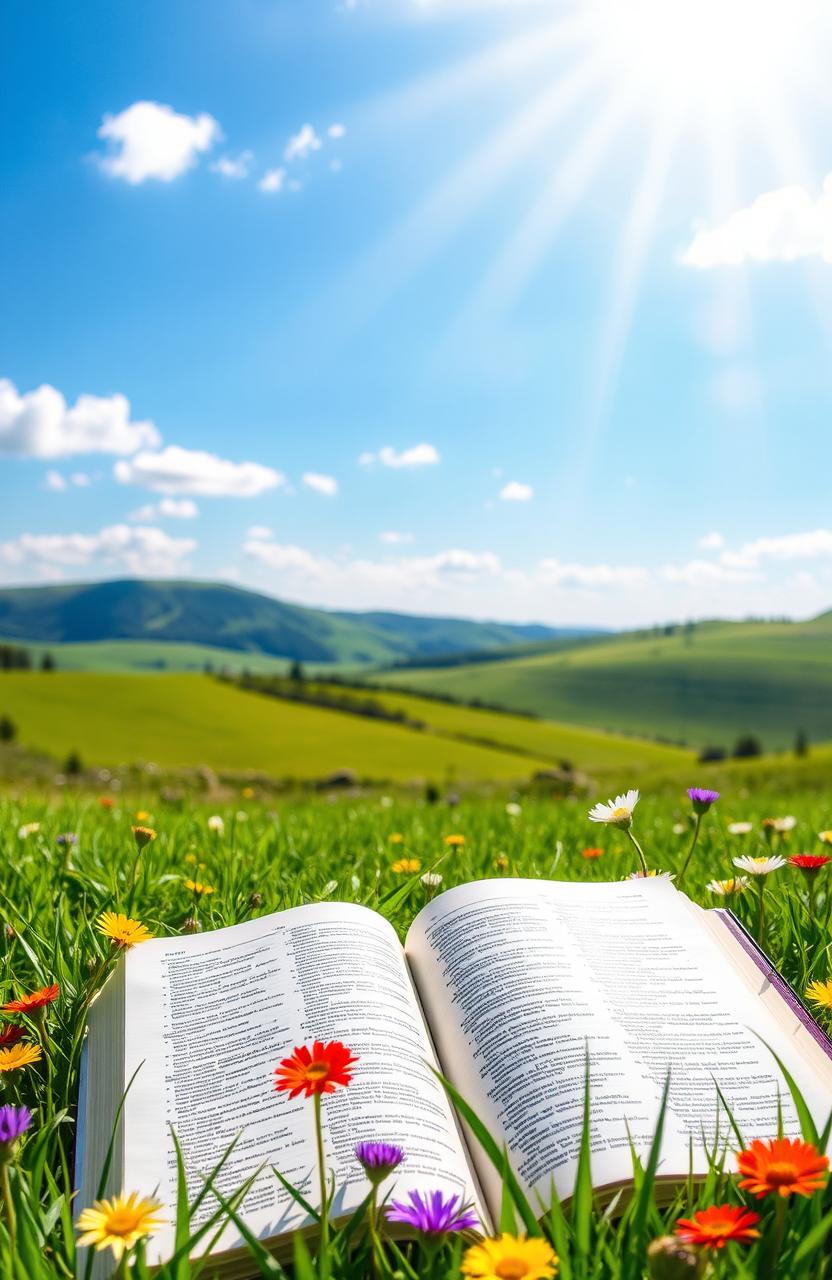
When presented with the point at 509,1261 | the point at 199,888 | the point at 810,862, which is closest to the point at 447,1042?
the point at 509,1261

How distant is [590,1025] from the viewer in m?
1.53

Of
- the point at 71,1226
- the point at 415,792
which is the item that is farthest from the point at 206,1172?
the point at 415,792

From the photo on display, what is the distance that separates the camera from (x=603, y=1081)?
1.39m

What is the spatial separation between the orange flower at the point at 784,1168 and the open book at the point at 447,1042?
22 cm

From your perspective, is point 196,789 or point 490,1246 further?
point 196,789

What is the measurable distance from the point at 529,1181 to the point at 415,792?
2132 centimetres

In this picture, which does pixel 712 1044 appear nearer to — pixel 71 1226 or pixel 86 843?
pixel 71 1226

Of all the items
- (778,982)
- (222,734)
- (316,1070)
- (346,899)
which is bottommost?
(222,734)

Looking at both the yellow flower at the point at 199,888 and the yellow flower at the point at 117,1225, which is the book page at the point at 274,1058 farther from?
the yellow flower at the point at 199,888

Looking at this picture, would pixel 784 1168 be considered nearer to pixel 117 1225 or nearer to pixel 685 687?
pixel 117 1225

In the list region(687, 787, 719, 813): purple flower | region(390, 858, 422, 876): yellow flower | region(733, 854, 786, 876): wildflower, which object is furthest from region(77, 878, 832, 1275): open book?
region(390, 858, 422, 876): yellow flower

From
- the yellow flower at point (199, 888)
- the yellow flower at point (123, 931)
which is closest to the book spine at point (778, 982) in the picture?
the yellow flower at point (123, 931)

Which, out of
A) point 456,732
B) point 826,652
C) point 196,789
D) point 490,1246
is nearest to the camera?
point 490,1246

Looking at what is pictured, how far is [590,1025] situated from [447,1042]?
0.27 metres
